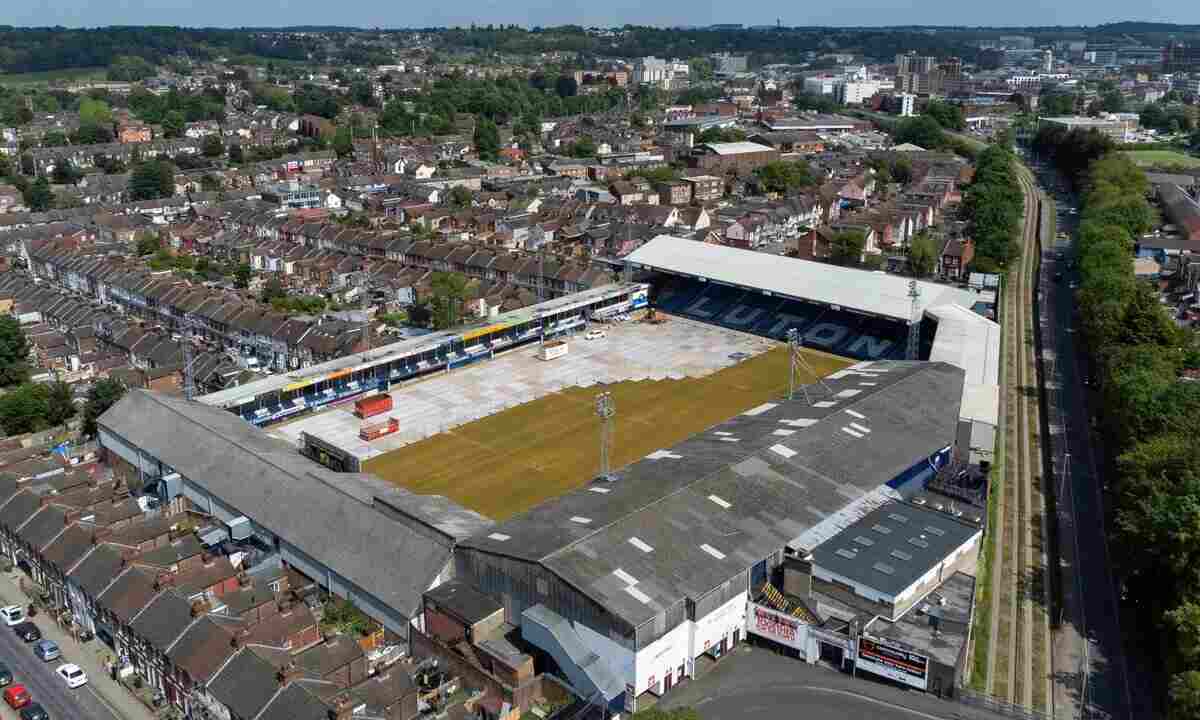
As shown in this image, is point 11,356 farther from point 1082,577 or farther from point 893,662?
point 1082,577

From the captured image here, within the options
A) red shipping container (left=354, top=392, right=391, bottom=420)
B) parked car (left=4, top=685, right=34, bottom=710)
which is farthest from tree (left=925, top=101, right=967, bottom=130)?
parked car (left=4, top=685, right=34, bottom=710)

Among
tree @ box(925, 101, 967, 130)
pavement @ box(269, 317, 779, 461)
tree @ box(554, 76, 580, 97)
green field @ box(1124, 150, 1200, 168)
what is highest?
tree @ box(554, 76, 580, 97)

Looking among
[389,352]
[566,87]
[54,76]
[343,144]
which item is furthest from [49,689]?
[54,76]

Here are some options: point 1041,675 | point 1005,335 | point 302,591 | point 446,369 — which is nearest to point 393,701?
point 302,591

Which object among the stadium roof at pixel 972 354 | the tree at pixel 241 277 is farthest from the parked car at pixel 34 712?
the tree at pixel 241 277

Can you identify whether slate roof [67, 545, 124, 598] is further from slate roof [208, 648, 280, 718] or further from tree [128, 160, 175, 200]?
tree [128, 160, 175, 200]

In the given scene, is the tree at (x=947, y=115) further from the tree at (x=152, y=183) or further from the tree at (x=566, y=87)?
the tree at (x=152, y=183)

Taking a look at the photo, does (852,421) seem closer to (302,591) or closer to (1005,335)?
(302,591)

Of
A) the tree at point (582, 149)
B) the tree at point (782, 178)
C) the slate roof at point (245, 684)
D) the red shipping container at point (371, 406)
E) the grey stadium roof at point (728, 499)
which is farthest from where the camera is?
the tree at point (582, 149)
